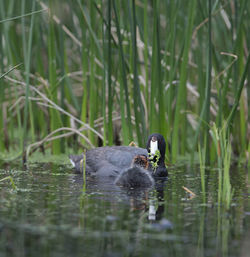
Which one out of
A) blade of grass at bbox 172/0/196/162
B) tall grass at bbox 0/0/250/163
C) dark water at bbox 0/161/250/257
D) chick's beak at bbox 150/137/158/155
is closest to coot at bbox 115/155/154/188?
dark water at bbox 0/161/250/257

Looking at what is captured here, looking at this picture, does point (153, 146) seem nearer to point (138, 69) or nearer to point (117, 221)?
point (138, 69)

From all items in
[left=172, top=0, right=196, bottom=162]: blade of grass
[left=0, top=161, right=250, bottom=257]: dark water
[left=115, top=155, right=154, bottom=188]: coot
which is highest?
[left=172, top=0, right=196, bottom=162]: blade of grass

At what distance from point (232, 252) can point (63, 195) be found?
172 cm

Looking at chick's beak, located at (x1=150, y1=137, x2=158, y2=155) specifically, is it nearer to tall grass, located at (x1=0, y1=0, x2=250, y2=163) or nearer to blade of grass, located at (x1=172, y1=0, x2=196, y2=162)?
tall grass, located at (x1=0, y1=0, x2=250, y2=163)

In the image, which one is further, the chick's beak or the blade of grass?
the blade of grass

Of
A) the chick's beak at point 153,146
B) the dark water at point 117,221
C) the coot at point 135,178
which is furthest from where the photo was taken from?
the chick's beak at point 153,146

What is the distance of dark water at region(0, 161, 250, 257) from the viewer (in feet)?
9.14

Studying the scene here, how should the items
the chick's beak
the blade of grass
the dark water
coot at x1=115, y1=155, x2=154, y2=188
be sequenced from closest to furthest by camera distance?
1. the dark water
2. coot at x1=115, y1=155, x2=154, y2=188
3. the chick's beak
4. the blade of grass

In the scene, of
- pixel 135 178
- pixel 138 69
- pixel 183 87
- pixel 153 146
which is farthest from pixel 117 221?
pixel 138 69

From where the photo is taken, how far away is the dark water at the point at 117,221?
279 cm

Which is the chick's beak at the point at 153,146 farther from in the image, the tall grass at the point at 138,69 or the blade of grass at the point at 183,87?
the blade of grass at the point at 183,87

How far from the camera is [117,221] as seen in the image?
10.9 ft

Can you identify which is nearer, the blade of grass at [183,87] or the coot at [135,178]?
the coot at [135,178]

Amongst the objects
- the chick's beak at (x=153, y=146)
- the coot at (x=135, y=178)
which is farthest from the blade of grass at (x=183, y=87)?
the coot at (x=135, y=178)
